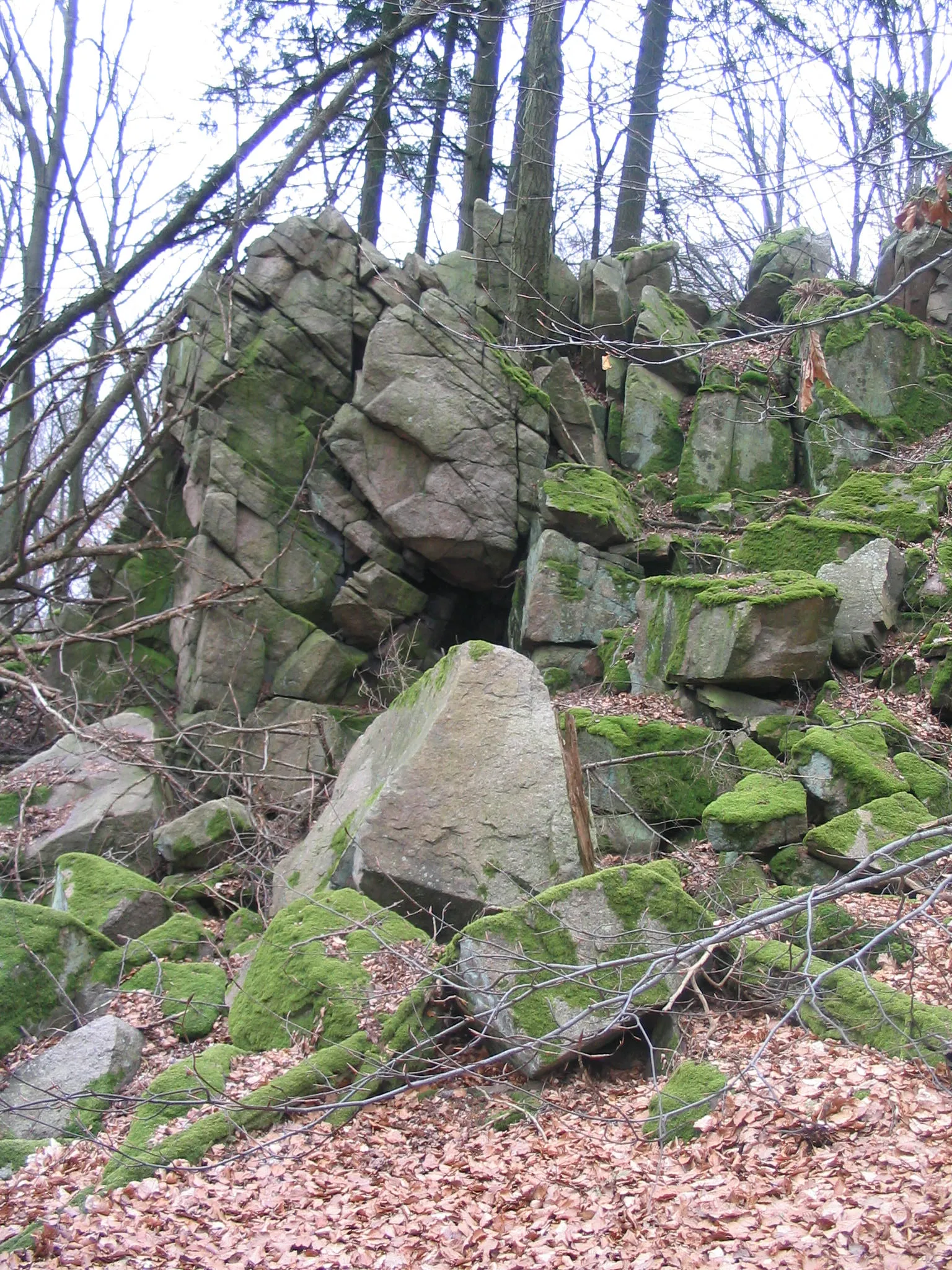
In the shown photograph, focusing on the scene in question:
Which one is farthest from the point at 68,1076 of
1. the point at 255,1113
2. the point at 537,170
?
the point at 537,170

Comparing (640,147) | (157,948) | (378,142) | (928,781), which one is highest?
(640,147)

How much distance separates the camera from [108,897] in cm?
734

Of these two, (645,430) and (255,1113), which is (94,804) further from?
(645,430)

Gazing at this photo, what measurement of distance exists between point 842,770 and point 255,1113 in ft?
15.8

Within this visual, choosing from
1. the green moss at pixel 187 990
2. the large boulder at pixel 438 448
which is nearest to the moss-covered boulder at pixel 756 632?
the large boulder at pixel 438 448

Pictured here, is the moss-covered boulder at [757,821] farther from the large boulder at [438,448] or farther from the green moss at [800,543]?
the large boulder at [438,448]

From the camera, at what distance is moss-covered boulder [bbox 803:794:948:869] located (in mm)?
6664

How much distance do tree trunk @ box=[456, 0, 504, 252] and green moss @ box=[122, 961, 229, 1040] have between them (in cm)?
1353

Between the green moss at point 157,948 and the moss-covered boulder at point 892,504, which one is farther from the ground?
the moss-covered boulder at point 892,504

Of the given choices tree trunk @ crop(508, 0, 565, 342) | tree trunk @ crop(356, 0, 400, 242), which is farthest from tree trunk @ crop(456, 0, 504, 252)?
tree trunk @ crop(508, 0, 565, 342)

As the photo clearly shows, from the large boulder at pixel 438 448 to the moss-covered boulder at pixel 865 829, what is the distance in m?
6.38

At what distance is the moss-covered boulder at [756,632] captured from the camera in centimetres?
864

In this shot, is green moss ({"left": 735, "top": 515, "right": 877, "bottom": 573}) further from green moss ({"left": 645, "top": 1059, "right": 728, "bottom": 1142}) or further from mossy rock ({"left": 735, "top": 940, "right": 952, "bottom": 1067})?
green moss ({"left": 645, "top": 1059, "right": 728, "bottom": 1142})

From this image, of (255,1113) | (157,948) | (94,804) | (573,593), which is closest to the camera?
(255,1113)
